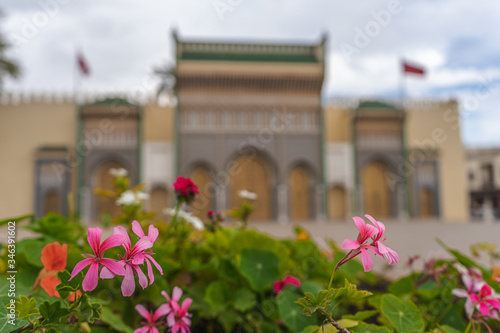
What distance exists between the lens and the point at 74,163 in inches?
604

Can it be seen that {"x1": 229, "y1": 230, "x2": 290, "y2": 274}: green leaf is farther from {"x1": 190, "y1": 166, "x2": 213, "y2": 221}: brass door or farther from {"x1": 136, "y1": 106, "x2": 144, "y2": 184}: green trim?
{"x1": 136, "y1": 106, "x2": 144, "y2": 184}: green trim

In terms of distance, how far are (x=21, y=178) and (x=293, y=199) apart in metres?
11.5

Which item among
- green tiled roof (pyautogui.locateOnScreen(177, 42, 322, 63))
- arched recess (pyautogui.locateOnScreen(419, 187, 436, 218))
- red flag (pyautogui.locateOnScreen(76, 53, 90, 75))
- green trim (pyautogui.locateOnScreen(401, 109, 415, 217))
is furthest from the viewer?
arched recess (pyautogui.locateOnScreen(419, 187, 436, 218))

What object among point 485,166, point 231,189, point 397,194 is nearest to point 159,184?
point 231,189

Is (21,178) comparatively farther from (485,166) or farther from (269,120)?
(485,166)

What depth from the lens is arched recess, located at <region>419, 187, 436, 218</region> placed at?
1659 cm

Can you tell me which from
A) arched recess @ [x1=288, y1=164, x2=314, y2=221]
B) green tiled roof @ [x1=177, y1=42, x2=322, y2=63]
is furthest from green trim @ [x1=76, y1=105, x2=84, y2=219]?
arched recess @ [x1=288, y1=164, x2=314, y2=221]

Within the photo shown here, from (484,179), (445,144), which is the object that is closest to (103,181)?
(445,144)

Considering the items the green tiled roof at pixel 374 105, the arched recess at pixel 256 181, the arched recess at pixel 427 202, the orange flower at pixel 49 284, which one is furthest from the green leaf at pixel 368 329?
the arched recess at pixel 427 202

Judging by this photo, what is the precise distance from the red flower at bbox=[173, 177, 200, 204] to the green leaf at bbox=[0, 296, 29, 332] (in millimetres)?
512

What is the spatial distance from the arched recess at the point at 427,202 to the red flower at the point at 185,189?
17.4 m

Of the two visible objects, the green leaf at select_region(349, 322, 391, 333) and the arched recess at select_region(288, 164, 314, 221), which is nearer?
the green leaf at select_region(349, 322, 391, 333)

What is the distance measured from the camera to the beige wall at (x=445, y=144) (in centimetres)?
1727

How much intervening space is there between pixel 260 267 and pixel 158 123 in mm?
15894
